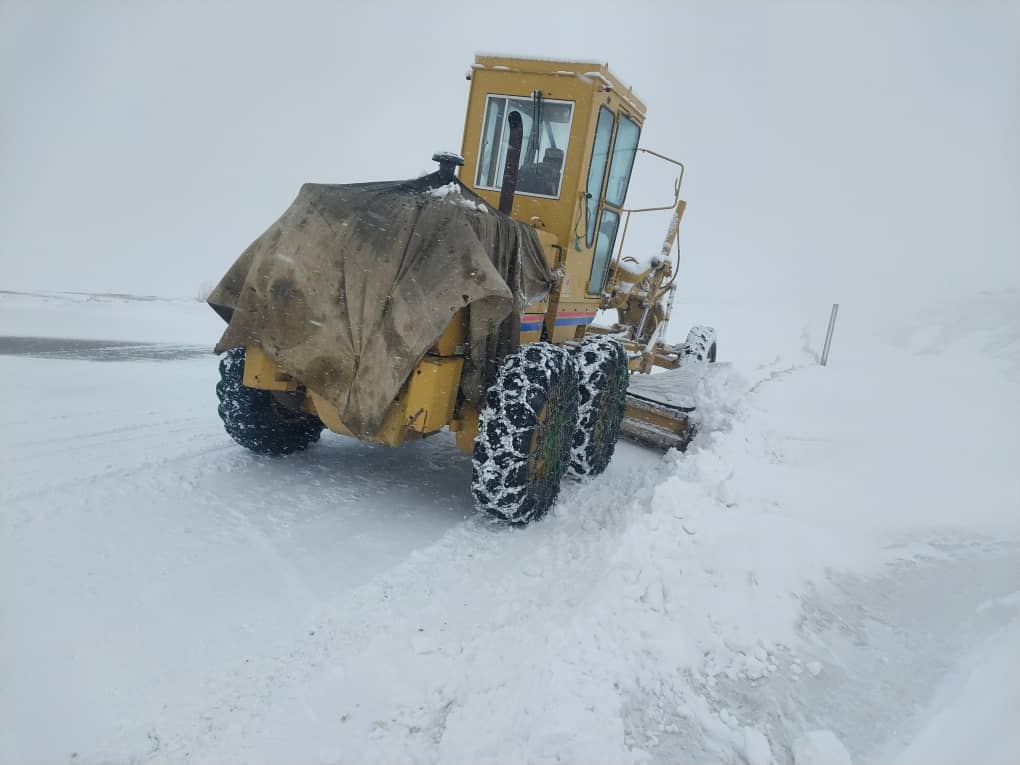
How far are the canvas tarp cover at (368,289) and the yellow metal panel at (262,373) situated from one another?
0.14m

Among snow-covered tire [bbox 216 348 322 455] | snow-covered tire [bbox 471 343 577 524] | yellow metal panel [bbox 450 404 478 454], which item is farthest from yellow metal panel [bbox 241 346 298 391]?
snow-covered tire [bbox 471 343 577 524]

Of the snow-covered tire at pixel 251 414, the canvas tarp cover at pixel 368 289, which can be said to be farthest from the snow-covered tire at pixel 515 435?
the snow-covered tire at pixel 251 414

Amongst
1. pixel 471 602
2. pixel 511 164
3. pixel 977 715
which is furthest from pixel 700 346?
pixel 977 715

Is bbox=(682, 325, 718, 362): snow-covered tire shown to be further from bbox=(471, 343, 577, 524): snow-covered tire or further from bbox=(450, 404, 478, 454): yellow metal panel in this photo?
bbox=(450, 404, 478, 454): yellow metal panel

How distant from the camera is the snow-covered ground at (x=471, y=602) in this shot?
8.24 ft

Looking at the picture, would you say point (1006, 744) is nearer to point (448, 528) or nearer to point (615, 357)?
point (448, 528)

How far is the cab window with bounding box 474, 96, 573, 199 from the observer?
5.43 metres

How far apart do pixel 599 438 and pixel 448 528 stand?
5.40ft

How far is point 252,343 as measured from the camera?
409 cm

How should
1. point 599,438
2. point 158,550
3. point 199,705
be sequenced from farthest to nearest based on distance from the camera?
point 599,438, point 158,550, point 199,705

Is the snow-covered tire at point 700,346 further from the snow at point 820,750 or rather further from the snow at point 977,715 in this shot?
the snow at point 820,750

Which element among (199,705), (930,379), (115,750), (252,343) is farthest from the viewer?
(930,379)

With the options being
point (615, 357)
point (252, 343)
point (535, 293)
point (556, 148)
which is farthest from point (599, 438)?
point (252, 343)

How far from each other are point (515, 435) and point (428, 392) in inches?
22.6
